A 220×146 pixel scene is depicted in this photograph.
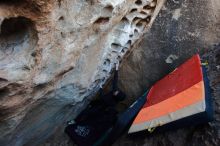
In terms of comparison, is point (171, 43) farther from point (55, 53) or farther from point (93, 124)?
point (55, 53)

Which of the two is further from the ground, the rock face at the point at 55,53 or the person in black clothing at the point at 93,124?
the rock face at the point at 55,53

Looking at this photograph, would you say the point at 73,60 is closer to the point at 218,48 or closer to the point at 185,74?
the point at 185,74

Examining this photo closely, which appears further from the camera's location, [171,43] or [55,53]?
[171,43]

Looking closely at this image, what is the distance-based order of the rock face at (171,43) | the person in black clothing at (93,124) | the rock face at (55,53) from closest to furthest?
the rock face at (55,53) < the person in black clothing at (93,124) < the rock face at (171,43)

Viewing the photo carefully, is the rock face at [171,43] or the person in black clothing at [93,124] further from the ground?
the rock face at [171,43]

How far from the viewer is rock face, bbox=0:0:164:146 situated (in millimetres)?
1551

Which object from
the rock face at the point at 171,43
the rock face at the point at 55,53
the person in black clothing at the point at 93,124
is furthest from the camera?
the rock face at the point at 171,43

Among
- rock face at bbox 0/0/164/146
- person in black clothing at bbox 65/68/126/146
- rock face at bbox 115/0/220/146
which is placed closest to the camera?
rock face at bbox 0/0/164/146

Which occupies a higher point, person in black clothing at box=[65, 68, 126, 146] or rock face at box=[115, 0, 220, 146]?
rock face at box=[115, 0, 220, 146]

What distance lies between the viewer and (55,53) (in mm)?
1692

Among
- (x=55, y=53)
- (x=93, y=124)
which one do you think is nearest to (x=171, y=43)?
(x=93, y=124)

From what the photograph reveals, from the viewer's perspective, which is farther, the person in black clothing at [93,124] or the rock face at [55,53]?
the person in black clothing at [93,124]

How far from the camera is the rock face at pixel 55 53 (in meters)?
1.55

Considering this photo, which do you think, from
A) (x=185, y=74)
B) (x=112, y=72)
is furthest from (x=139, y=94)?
(x=185, y=74)
